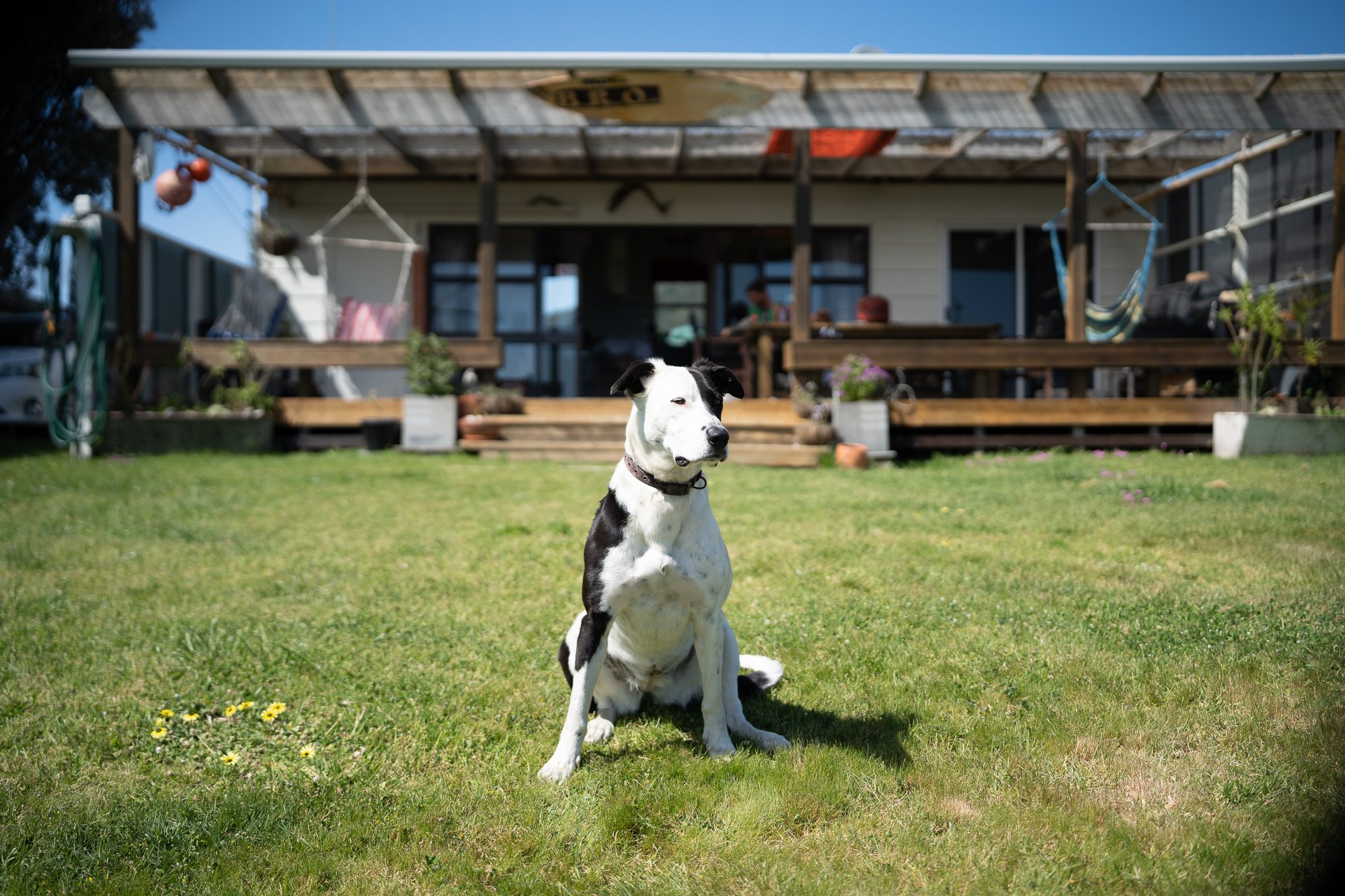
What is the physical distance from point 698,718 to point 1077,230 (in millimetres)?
8518

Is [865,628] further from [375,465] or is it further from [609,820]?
[375,465]

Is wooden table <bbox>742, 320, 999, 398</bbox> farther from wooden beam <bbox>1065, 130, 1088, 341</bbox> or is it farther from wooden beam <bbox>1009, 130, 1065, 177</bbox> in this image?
wooden beam <bbox>1009, 130, 1065, 177</bbox>

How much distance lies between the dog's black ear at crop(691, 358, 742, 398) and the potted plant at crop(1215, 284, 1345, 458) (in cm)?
A: 790

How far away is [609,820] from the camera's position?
2012mm

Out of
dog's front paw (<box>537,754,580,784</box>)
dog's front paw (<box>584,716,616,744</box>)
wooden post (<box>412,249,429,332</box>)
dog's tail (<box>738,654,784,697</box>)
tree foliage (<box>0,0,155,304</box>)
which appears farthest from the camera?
tree foliage (<box>0,0,155,304</box>)

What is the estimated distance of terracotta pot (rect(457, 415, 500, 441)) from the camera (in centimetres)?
913

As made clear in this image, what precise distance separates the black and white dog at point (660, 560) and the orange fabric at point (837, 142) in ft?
28.0

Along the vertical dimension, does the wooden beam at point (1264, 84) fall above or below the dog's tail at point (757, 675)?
above

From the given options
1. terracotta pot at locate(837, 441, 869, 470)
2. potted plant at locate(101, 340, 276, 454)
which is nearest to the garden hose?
potted plant at locate(101, 340, 276, 454)

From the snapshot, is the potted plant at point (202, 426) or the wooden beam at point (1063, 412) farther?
the potted plant at point (202, 426)

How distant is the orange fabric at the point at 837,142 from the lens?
1027 cm

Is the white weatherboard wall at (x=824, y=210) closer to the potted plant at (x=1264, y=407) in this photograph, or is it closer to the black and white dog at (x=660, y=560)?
the potted plant at (x=1264, y=407)

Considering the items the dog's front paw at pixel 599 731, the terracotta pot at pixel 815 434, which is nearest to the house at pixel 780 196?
the terracotta pot at pixel 815 434

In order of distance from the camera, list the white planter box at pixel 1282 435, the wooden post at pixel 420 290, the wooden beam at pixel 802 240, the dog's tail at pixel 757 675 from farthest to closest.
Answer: the wooden post at pixel 420 290
the wooden beam at pixel 802 240
the white planter box at pixel 1282 435
the dog's tail at pixel 757 675
